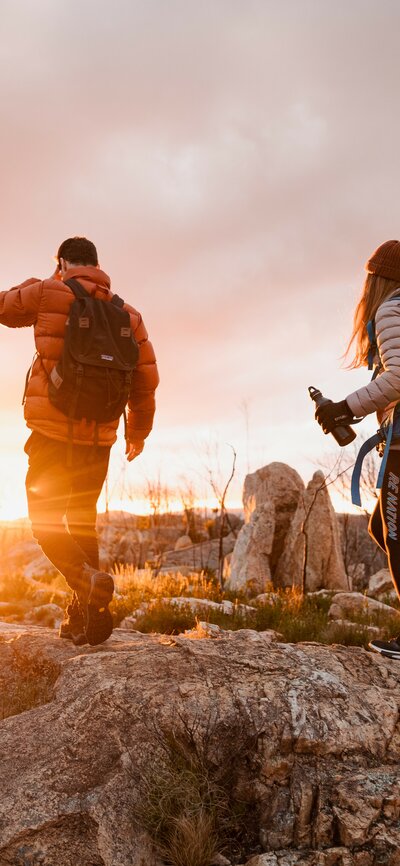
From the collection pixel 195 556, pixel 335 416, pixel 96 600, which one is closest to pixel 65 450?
pixel 96 600

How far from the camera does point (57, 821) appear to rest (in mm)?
2496

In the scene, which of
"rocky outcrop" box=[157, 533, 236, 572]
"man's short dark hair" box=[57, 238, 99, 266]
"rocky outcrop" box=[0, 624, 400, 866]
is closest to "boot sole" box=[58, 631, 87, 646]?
"rocky outcrop" box=[0, 624, 400, 866]

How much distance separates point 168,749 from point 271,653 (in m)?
0.95

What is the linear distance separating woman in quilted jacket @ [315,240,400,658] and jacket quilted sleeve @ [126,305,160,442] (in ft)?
4.02

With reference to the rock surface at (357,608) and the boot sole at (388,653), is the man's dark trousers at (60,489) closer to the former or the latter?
the boot sole at (388,653)

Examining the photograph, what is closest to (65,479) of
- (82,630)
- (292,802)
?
(82,630)

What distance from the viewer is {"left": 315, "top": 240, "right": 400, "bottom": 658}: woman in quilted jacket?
10.7 ft

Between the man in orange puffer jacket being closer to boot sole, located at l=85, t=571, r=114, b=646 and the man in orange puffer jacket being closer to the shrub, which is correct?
boot sole, located at l=85, t=571, r=114, b=646

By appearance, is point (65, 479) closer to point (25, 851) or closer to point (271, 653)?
point (271, 653)

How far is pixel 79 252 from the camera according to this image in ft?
12.8

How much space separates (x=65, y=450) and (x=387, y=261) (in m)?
2.16

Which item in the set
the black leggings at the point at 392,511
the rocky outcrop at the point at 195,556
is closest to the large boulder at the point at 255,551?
the rocky outcrop at the point at 195,556

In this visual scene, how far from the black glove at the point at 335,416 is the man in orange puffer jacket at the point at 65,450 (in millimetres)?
1302

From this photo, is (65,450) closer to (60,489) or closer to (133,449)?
(60,489)
